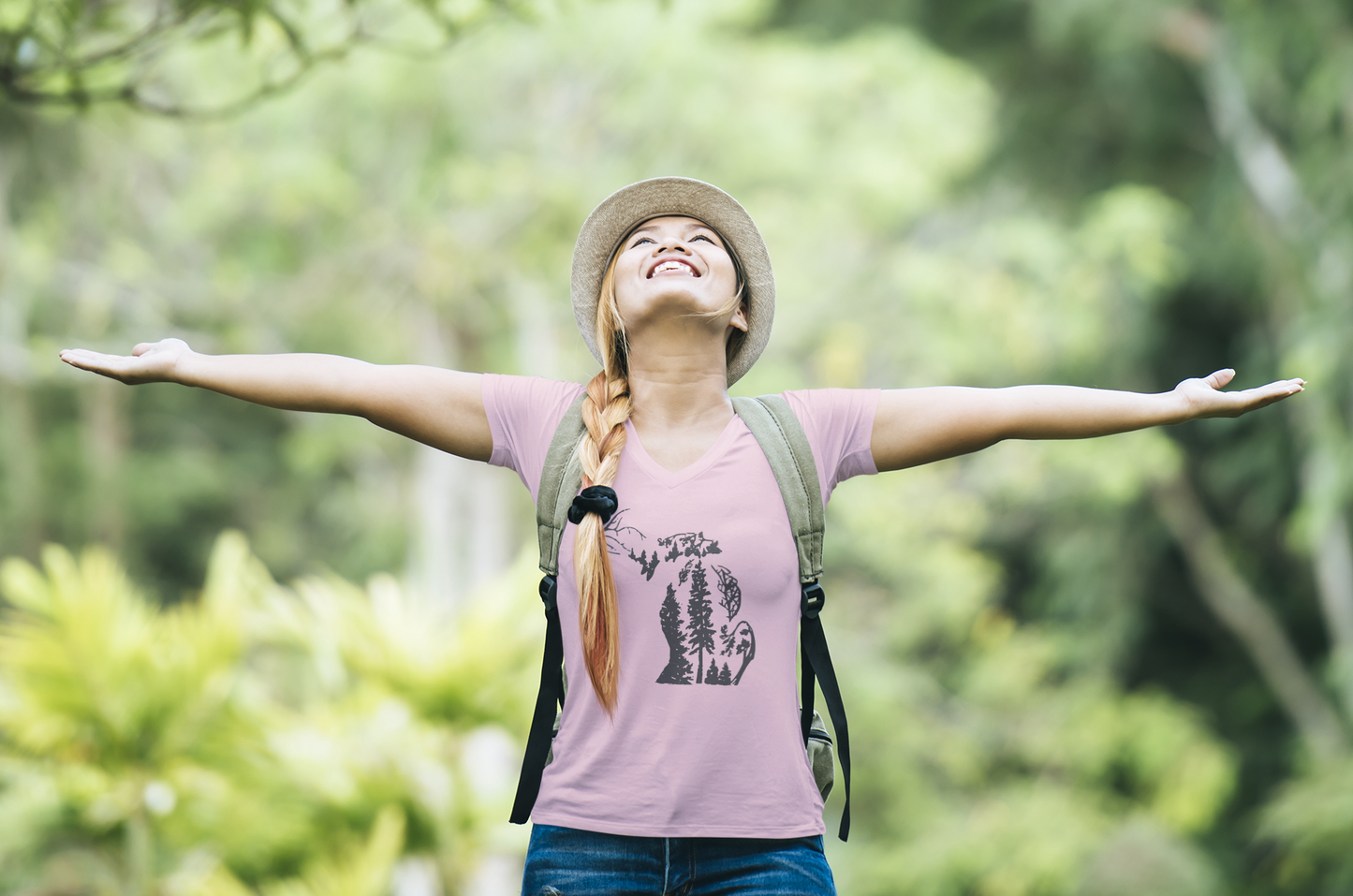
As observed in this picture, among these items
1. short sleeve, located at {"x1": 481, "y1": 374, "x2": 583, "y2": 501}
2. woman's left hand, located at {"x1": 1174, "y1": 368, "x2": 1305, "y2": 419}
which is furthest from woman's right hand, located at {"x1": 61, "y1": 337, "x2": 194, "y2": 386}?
woman's left hand, located at {"x1": 1174, "y1": 368, "x2": 1305, "y2": 419}

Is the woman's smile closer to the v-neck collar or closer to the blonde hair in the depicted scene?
the blonde hair

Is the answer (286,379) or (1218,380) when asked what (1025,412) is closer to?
(1218,380)

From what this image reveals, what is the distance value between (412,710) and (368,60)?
14.5ft

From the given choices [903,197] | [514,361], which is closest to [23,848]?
[514,361]

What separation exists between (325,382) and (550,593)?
0.44m

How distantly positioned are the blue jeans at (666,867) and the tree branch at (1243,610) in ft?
24.3

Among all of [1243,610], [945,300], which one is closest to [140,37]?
[945,300]

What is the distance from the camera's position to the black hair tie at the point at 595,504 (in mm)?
1545

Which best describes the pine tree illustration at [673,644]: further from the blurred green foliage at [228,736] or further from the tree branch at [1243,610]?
the tree branch at [1243,610]

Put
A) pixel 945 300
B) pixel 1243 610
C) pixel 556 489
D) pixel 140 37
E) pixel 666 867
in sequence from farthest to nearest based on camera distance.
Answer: pixel 1243 610 → pixel 945 300 → pixel 140 37 → pixel 556 489 → pixel 666 867

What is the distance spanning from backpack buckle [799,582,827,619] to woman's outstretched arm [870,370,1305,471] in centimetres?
22

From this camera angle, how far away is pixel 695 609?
1545mm

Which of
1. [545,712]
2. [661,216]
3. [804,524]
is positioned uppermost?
[661,216]

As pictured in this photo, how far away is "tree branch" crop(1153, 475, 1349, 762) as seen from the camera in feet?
25.6
